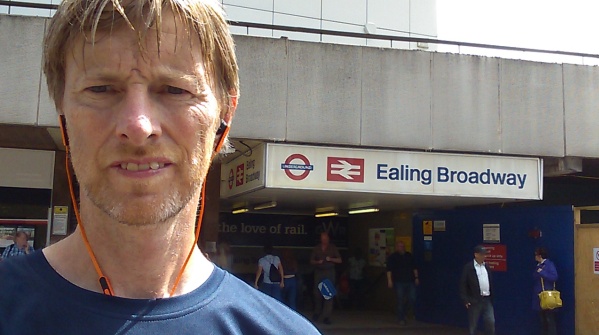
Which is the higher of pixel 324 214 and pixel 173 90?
pixel 324 214

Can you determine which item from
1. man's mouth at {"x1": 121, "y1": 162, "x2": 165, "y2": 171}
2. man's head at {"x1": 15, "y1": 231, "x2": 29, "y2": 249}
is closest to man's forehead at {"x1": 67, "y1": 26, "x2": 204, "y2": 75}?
man's mouth at {"x1": 121, "y1": 162, "x2": 165, "y2": 171}

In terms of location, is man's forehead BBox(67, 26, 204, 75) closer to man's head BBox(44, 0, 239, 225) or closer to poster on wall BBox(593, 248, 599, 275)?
man's head BBox(44, 0, 239, 225)

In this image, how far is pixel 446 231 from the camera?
1416 centimetres

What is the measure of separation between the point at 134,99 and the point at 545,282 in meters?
10.7

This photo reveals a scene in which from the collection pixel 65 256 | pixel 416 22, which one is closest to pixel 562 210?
pixel 416 22

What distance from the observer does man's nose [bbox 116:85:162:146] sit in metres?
1.25

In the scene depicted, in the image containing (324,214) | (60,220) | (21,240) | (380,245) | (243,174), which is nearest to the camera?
(21,240)

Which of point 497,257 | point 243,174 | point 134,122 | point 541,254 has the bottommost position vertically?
point 497,257

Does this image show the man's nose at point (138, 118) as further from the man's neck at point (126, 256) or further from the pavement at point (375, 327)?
the pavement at point (375, 327)

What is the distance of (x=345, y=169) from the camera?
9.86 metres

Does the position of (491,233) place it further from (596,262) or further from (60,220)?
(60,220)

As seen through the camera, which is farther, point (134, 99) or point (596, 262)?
point (596, 262)

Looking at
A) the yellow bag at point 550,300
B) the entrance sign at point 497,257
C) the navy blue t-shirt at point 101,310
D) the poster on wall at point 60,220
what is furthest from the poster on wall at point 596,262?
the navy blue t-shirt at point 101,310

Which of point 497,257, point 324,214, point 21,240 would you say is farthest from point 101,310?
point 324,214
